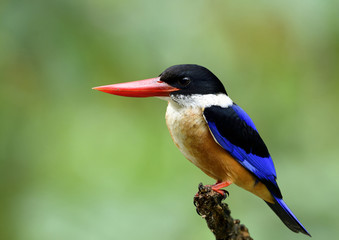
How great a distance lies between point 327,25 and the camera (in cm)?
370

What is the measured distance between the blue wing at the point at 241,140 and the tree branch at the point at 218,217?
1.11 feet

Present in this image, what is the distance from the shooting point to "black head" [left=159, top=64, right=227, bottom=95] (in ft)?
8.63

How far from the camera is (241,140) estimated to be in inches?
108

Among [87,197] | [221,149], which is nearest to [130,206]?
[87,197]

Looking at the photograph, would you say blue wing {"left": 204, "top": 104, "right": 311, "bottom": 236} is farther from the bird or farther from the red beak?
the red beak

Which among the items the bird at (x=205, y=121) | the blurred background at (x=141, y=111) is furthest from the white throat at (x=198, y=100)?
the blurred background at (x=141, y=111)

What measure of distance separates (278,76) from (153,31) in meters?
1.08

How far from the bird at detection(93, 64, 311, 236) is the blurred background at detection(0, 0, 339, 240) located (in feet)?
2.87

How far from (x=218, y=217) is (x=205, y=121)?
509 mm

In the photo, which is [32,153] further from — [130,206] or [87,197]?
[130,206]

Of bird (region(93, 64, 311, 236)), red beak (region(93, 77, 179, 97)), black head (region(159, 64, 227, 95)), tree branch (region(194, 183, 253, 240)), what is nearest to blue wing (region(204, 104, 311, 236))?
bird (region(93, 64, 311, 236))

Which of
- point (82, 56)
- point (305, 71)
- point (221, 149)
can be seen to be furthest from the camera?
point (305, 71)

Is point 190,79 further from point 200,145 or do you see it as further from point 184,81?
point 200,145

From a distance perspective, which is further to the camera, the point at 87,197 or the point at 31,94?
the point at 31,94
